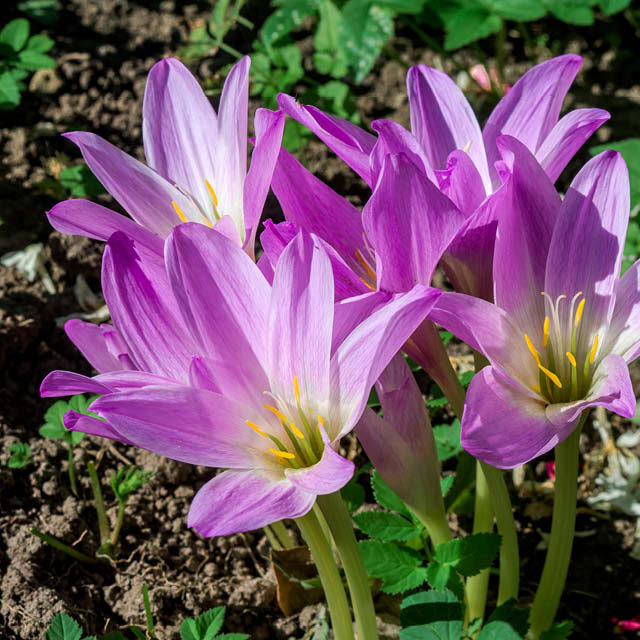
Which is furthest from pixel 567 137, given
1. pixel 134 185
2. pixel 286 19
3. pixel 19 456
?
pixel 286 19

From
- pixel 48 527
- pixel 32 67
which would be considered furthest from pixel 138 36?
pixel 48 527

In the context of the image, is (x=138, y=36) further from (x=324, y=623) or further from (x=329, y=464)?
(x=329, y=464)

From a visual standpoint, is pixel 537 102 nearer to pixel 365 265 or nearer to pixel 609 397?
pixel 365 265

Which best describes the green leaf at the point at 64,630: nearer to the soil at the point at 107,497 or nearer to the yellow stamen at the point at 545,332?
the soil at the point at 107,497

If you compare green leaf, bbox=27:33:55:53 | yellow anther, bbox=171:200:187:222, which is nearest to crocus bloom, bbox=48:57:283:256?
yellow anther, bbox=171:200:187:222

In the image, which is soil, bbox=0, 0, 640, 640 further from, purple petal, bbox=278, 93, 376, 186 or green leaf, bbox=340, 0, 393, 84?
purple petal, bbox=278, 93, 376, 186

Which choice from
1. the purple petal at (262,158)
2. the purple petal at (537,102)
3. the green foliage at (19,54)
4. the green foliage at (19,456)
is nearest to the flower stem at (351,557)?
the purple petal at (262,158)
